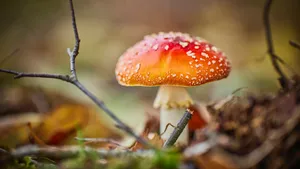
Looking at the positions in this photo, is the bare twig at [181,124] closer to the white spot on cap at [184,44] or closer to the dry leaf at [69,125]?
the white spot on cap at [184,44]

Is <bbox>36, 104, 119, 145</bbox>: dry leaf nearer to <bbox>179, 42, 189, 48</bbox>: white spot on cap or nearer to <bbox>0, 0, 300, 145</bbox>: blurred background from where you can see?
<bbox>179, 42, 189, 48</bbox>: white spot on cap

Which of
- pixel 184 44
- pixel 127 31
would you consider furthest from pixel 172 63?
pixel 127 31

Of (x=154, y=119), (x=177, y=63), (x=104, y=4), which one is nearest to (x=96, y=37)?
(x=104, y=4)

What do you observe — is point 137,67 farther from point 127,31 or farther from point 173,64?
point 127,31

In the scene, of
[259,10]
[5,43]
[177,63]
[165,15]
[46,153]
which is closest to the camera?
[46,153]

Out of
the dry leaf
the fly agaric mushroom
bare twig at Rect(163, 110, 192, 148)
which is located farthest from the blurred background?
bare twig at Rect(163, 110, 192, 148)

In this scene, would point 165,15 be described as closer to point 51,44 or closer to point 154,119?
point 51,44
